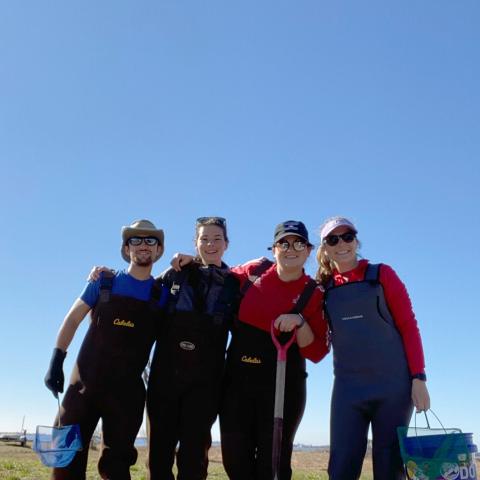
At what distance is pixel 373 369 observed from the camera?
5.11m

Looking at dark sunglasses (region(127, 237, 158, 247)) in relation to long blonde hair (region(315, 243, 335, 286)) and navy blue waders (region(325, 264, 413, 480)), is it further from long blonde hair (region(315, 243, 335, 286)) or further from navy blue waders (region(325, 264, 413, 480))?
navy blue waders (region(325, 264, 413, 480))

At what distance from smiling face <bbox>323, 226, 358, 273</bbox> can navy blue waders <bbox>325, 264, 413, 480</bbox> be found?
0.31m

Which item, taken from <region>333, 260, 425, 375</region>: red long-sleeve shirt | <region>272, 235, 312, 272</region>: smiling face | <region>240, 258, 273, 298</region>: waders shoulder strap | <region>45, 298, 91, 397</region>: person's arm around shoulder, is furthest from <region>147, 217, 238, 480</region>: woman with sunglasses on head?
<region>333, 260, 425, 375</region>: red long-sleeve shirt

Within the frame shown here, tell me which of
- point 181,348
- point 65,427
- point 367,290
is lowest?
point 65,427

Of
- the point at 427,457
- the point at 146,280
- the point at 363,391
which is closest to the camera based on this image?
the point at 427,457

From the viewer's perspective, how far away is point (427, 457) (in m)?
4.45

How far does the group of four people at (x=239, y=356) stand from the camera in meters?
5.09

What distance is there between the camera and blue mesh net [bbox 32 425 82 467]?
16.7ft

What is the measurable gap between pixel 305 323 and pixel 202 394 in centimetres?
→ 128

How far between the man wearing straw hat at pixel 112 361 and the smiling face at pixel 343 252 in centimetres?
199

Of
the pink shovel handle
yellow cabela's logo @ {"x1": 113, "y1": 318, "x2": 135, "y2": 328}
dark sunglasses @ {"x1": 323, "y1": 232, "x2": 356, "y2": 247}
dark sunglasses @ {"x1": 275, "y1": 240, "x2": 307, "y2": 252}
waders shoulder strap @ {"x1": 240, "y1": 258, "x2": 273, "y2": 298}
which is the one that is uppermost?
dark sunglasses @ {"x1": 323, "y1": 232, "x2": 356, "y2": 247}

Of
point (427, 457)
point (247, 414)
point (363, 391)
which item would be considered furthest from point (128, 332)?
point (427, 457)

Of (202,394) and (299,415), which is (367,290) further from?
(202,394)

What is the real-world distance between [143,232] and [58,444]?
247cm
